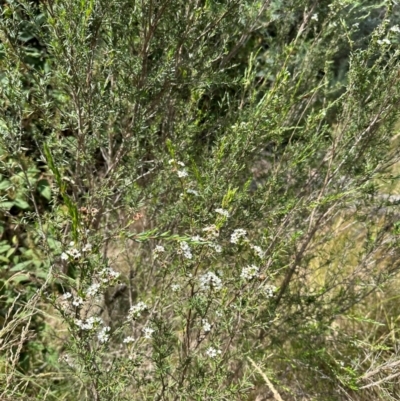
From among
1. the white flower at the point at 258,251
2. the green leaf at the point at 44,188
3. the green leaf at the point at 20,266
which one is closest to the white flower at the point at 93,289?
the white flower at the point at 258,251

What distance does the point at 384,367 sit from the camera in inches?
66.5

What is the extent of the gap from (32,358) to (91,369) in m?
1.27

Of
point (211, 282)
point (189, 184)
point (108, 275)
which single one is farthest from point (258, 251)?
point (108, 275)

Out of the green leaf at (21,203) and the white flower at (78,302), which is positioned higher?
the white flower at (78,302)

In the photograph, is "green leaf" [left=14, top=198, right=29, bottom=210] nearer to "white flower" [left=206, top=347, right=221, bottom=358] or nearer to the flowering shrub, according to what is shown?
the flowering shrub

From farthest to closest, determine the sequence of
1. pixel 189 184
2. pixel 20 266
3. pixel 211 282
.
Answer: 1. pixel 20 266
2. pixel 189 184
3. pixel 211 282

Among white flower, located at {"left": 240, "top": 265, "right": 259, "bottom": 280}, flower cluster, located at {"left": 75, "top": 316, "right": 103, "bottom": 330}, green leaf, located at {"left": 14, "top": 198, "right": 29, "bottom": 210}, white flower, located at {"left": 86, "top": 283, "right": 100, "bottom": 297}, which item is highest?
white flower, located at {"left": 240, "top": 265, "right": 259, "bottom": 280}

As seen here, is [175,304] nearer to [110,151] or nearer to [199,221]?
[199,221]

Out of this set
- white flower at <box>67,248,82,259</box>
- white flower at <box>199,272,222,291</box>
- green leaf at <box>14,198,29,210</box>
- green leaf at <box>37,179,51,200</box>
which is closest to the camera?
white flower at <box>67,248,82,259</box>

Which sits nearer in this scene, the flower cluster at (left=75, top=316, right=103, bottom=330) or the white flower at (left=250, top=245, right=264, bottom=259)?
the flower cluster at (left=75, top=316, right=103, bottom=330)

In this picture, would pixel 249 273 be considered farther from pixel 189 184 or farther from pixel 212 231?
pixel 189 184

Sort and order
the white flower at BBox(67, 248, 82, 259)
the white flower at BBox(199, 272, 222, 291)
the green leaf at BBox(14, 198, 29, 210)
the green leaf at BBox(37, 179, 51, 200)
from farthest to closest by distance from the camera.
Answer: the green leaf at BBox(37, 179, 51, 200) < the green leaf at BBox(14, 198, 29, 210) < the white flower at BBox(199, 272, 222, 291) < the white flower at BBox(67, 248, 82, 259)

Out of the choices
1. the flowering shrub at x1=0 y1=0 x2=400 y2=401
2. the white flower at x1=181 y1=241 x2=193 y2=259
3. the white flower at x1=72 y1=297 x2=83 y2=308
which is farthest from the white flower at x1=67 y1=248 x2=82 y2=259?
the white flower at x1=181 y1=241 x2=193 y2=259

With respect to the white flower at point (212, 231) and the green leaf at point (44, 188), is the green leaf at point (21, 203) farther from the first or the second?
the white flower at point (212, 231)
